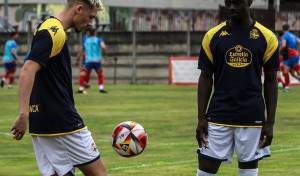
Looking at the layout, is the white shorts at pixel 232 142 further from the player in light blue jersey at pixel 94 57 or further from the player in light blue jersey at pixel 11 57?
the player in light blue jersey at pixel 11 57

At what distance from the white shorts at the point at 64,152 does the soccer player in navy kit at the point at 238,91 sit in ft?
3.37

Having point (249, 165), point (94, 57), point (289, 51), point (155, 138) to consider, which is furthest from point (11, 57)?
point (249, 165)

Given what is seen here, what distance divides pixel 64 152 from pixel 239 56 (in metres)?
1.60

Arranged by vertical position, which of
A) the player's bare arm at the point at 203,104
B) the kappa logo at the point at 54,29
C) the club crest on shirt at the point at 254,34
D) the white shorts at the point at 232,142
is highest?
the kappa logo at the point at 54,29

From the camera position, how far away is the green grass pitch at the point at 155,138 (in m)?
9.15

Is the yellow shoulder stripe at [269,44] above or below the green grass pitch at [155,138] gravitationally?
above

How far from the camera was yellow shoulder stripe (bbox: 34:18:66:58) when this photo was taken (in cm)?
536

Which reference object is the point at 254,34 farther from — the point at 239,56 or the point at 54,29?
the point at 54,29

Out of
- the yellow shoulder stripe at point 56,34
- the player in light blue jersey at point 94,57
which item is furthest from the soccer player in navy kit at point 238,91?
the player in light blue jersey at point 94,57

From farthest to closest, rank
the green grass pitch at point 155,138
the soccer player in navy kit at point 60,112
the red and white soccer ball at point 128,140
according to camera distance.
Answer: the green grass pitch at point 155,138
the red and white soccer ball at point 128,140
the soccer player in navy kit at point 60,112

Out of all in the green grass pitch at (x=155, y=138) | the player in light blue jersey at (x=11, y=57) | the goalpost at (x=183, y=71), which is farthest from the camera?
→ the goalpost at (x=183, y=71)

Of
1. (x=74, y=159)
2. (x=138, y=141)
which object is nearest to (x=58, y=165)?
(x=74, y=159)

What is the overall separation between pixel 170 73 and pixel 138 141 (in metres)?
23.8

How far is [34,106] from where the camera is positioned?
5582 millimetres
